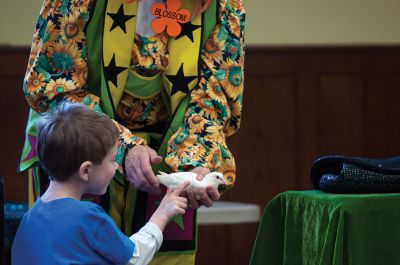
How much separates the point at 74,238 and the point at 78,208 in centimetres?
7

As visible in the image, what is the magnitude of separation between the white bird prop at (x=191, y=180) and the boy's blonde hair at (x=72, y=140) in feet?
0.56

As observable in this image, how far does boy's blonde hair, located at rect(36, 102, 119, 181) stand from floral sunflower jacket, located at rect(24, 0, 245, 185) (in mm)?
138

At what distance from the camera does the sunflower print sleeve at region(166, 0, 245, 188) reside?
Answer: 2.10 meters

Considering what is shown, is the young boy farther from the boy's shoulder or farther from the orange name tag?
the orange name tag

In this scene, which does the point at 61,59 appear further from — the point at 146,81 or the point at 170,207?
the point at 170,207

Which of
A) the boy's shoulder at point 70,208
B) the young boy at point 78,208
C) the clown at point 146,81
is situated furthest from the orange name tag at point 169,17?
the boy's shoulder at point 70,208

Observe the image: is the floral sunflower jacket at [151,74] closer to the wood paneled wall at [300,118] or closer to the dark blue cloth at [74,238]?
the dark blue cloth at [74,238]

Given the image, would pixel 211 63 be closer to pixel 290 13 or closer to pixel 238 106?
pixel 238 106

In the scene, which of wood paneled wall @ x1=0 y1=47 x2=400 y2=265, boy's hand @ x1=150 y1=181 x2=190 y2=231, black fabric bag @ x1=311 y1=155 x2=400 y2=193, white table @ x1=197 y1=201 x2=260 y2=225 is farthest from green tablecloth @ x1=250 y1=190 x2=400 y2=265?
wood paneled wall @ x1=0 y1=47 x2=400 y2=265

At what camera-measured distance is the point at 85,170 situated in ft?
6.29

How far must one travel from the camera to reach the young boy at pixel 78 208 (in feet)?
6.01

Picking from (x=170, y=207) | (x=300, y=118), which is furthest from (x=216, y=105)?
(x=300, y=118)

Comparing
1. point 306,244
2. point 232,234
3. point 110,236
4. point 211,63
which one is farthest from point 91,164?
point 232,234

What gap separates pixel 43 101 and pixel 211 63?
44 cm
